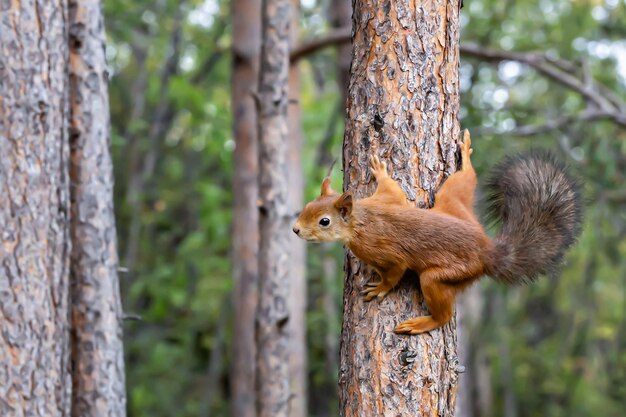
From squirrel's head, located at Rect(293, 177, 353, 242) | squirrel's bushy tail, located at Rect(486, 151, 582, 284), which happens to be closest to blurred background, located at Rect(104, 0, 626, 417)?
squirrel's bushy tail, located at Rect(486, 151, 582, 284)

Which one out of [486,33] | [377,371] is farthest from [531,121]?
[377,371]

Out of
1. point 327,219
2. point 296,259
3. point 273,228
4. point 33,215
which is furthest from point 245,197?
point 327,219

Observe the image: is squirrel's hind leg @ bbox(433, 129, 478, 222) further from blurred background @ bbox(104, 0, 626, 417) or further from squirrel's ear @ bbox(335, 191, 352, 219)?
blurred background @ bbox(104, 0, 626, 417)

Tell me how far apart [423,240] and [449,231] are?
101 millimetres

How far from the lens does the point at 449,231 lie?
288 cm

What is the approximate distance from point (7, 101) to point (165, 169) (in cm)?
835

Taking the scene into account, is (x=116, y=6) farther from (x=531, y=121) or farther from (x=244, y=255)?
(x=531, y=121)

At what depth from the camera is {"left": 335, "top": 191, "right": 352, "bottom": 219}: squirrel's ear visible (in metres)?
2.92

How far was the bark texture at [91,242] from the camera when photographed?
4797mm

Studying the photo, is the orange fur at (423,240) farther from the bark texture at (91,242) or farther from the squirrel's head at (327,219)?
the bark texture at (91,242)

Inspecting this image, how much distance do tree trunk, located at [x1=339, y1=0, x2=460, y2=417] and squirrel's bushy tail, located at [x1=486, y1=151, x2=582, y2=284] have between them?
352 millimetres

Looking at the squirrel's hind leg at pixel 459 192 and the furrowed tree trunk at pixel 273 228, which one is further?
the furrowed tree trunk at pixel 273 228

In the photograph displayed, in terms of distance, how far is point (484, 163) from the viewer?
7.01 meters

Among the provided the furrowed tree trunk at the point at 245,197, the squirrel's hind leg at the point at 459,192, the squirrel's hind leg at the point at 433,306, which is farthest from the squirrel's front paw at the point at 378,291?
the furrowed tree trunk at the point at 245,197
